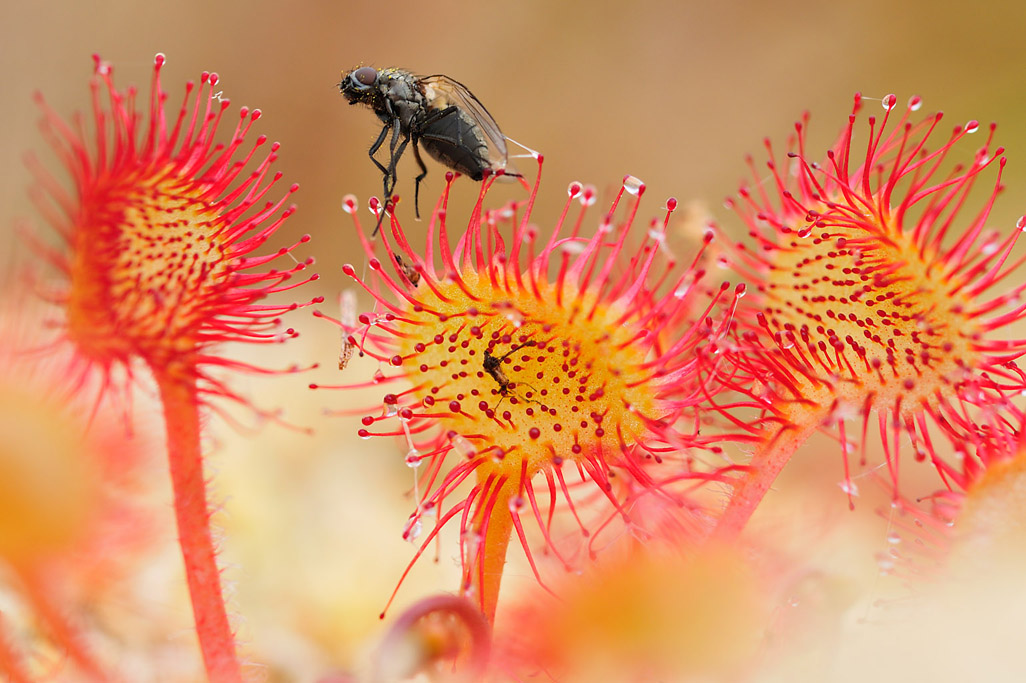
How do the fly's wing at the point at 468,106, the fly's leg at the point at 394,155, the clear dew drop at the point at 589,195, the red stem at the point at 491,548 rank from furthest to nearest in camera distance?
the fly's wing at the point at 468,106
the fly's leg at the point at 394,155
the red stem at the point at 491,548
the clear dew drop at the point at 589,195

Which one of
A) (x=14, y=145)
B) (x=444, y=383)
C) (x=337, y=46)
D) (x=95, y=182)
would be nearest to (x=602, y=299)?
(x=444, y=383)

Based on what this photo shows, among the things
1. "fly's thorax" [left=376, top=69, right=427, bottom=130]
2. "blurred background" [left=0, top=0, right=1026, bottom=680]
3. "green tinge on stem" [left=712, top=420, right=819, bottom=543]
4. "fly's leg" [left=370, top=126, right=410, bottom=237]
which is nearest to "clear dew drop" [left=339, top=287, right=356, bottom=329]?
"fly's leg" [left=370, top=126, right=410, bottom=237]

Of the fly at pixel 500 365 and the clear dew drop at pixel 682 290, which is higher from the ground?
the clear dew drop at pixel 682 290

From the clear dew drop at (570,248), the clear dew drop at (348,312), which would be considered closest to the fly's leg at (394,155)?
the clear dew drop at (348,312)

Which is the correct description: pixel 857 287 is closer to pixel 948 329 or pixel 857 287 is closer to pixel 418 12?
pixel 948 329

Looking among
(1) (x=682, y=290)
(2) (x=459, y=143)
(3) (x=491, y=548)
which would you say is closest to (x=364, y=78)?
(2) (x=459, y=143)

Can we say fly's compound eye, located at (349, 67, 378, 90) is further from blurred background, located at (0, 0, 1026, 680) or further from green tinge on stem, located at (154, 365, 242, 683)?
blurred background, located at (0, 0, 1026, 680)

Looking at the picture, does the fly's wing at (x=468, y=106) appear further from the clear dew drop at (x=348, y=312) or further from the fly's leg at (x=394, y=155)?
the clear dew drop at (x=348, y=312)
